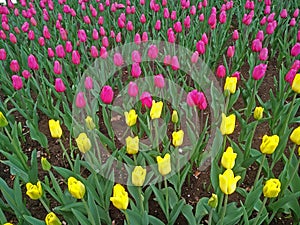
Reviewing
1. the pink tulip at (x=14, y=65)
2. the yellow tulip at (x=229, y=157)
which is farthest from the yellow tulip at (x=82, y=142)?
the pink tulip at (x=14, y=65)

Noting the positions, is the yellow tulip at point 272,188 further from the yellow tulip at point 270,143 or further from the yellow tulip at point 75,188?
the yellow tulip at point 75,188

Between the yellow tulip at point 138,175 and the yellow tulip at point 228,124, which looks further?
the yellow tulip at point 228,124

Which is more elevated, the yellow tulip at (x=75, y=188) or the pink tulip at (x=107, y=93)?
the pink tulip at (x=107, y=93)

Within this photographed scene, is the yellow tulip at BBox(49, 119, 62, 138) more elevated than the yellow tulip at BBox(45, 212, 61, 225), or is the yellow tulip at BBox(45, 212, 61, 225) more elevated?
the yellow tulip at BBox(49, 119, 62, 138)

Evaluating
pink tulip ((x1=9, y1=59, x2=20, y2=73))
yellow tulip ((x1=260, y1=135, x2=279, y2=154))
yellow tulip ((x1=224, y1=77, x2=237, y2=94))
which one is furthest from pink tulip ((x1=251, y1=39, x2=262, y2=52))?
pink tulip ((x1=9, y1=59, x2=20, y2=73))

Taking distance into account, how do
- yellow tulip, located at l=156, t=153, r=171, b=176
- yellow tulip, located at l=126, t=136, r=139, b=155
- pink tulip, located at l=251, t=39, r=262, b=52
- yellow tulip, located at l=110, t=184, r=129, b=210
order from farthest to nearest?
1. pink tulip, located at l=251, t=39, r=262, b=52
2. yellow tulip, located at l=126, t=136, r=139, b=155
3. yellow tulip, located at l=156, t=153, r=171, b=176
4. yellow tulip, located at l=110, t=184, r=129, b=210

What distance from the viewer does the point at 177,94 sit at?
2.65m

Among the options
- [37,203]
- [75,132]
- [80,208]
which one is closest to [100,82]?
[75,132]

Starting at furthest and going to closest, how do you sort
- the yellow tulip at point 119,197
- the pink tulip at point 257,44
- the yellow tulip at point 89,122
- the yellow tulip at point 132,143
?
the pink tulip at point 257,44 < the yellow tulip at point 89,122 < the yellow tulip at point 132,143 < the yellow tulip at point 119,197

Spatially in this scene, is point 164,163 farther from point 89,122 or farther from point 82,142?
point 89,122

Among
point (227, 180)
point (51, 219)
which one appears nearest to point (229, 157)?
point (227, 180)

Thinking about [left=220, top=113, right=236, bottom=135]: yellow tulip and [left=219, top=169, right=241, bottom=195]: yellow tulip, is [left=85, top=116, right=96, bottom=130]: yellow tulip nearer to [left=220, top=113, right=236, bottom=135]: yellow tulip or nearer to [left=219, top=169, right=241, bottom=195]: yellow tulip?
[left=220, top=113, right=236, bottom=135]: yellow tulip

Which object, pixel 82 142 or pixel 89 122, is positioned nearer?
pixel 82 142

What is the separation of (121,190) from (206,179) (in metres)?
1.05
